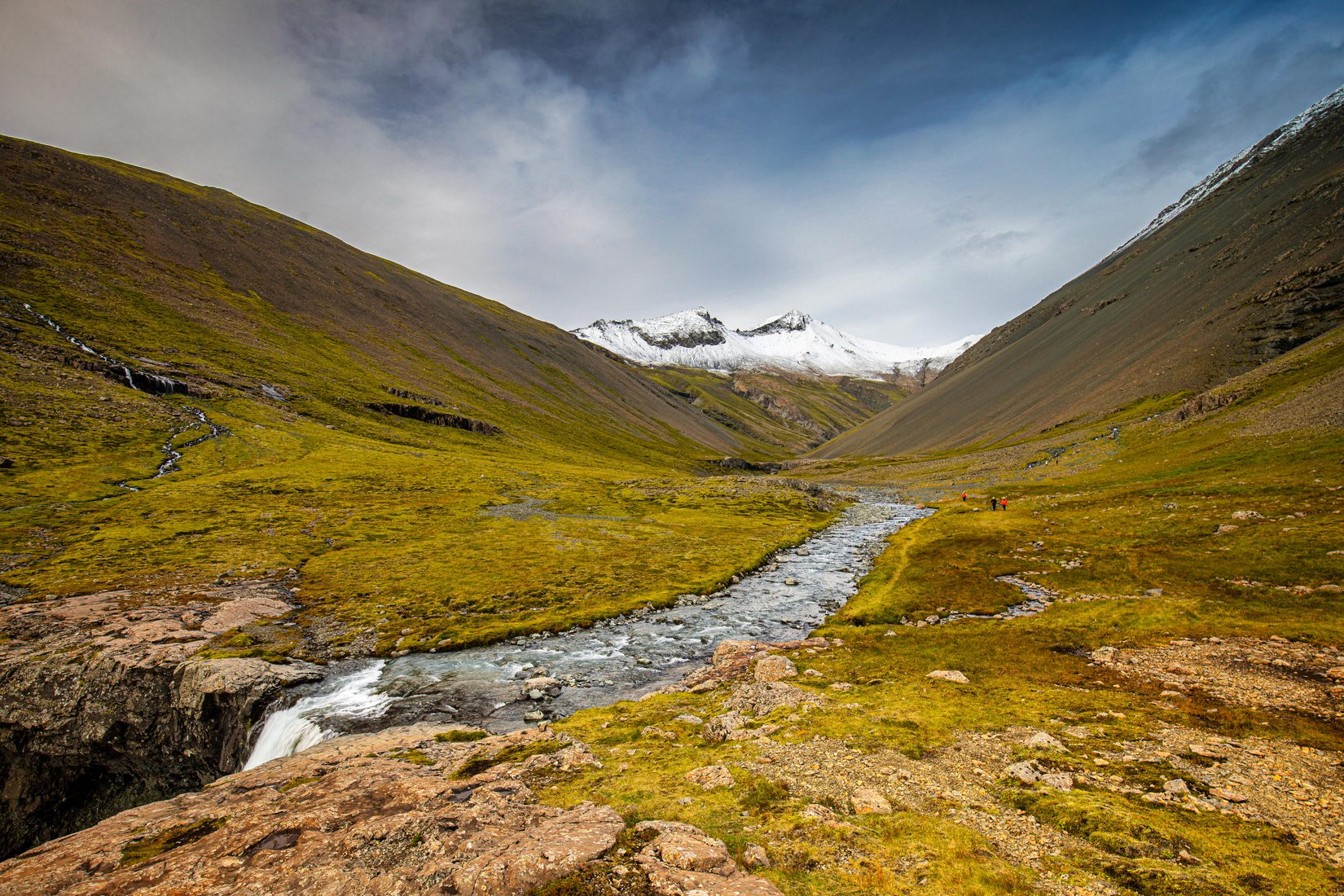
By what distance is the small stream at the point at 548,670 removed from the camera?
918 inches

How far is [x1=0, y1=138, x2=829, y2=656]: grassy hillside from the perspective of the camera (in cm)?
4097

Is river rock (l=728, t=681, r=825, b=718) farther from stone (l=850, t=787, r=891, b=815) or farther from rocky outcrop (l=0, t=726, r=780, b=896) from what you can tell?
rocky outcrop (l=0, t=726, r=780, b=896)

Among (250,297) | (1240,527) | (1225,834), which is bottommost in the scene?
(1225,834)

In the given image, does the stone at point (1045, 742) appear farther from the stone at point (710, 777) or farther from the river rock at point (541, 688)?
the river rock at point (541, 688)

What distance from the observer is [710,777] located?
13.9 m

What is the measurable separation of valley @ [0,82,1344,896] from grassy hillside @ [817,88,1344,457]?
11.7 meters

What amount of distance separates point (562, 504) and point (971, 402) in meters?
169

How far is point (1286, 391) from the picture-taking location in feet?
222

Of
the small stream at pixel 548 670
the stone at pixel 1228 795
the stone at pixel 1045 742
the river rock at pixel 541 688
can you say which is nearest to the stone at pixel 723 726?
the small stream at pixel 548 670

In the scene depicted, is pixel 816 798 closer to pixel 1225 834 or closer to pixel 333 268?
pixel 1225 834

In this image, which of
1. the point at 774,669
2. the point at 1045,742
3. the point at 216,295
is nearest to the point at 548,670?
the point at 774,669

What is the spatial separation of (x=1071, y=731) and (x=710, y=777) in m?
10.6

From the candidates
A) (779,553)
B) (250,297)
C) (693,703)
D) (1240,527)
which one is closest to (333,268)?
(250,297)

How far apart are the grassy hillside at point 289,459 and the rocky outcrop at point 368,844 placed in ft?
60.4
